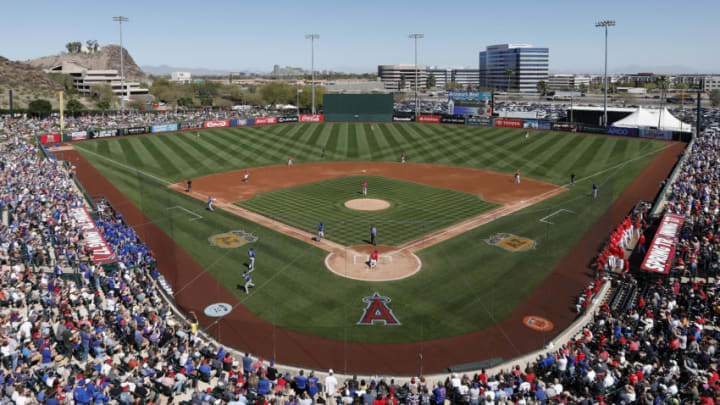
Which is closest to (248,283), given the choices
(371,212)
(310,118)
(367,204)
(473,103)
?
(371,212)

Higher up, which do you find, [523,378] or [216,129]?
[216,129]

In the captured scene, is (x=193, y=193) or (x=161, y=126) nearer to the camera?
(x=193, y=193)

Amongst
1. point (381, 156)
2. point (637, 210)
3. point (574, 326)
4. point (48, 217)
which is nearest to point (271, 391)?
point (574, 326)

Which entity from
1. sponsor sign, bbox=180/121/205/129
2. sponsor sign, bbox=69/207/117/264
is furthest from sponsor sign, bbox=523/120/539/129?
sponsor sign, bbox=69/207/117/264

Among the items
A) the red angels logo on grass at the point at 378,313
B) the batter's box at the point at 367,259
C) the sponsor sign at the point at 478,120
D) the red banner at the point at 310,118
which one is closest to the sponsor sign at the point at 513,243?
the batter's box at the point at 367,259

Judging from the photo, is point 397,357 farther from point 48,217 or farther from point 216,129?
point 216,129
